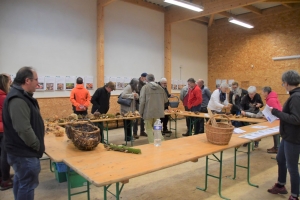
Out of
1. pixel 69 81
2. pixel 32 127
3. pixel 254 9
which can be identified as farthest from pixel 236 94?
pixel 32 127

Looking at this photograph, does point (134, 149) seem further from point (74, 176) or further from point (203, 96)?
point (203, 96)

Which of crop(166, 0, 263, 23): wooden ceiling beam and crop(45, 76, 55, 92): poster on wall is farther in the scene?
crop(166, 0, 263, 23): wooden ceiling beam

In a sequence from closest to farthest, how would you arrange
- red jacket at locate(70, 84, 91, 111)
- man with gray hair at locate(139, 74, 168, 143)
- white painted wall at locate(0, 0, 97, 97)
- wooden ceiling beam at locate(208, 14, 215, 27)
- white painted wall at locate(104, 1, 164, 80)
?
man with gray hair at locate(139, 74, 168, 143) → red jacket at locate(70, 84, 91, 111) → white painted wall at locate(0, 0, 97, 97) → white painted wall at locate(104, 1, 164, 80) → wooden ceiling beam at locate(208, 14, 215, 27)

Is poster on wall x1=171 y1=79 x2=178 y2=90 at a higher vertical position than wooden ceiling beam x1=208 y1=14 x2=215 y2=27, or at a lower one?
lower

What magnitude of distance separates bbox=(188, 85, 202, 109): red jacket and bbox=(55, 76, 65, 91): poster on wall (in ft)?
11.8

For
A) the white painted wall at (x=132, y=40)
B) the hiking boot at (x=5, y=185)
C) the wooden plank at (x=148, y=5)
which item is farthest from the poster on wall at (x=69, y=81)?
the hiking boot at (x=5, y=185)

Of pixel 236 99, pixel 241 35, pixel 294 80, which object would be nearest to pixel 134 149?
pixel 294 80

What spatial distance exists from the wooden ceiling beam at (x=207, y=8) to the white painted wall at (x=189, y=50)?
0.76 m

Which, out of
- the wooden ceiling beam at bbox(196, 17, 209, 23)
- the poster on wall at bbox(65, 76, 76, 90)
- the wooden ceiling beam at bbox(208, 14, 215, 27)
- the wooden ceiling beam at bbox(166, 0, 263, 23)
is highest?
the wooden ceiling beam at bbox(196, 17, 209, 23)

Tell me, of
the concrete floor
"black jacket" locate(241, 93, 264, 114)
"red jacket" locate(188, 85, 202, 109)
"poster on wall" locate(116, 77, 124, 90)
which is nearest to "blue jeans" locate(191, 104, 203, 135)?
"red jacket" locate(188, 85, 202, 109)

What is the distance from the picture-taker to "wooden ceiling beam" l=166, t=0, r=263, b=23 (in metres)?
7.08

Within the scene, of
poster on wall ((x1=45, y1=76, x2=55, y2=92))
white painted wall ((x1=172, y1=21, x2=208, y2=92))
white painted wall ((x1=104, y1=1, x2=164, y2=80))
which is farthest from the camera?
white painted wall ((x1=172, y1=21, x2=208, y2=92))

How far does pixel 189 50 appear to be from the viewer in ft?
34.0

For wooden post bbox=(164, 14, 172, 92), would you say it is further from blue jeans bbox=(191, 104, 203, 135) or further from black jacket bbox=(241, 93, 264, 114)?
black jacket bbox=(241, 93, 264, 114)
